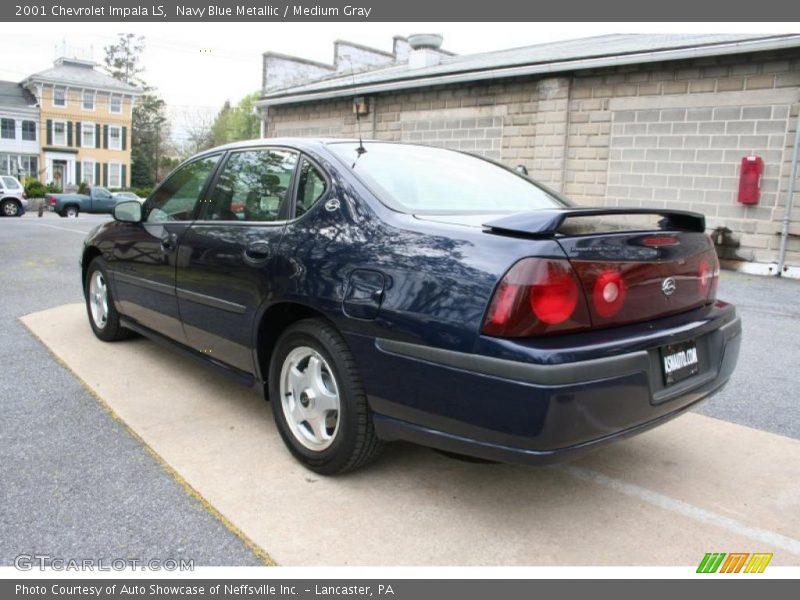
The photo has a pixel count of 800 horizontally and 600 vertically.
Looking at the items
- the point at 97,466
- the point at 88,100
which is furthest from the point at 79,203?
the point at 97,466

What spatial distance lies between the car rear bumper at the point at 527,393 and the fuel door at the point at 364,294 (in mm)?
120

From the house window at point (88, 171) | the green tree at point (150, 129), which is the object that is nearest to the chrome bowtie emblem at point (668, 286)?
the house window at point (88, 171)

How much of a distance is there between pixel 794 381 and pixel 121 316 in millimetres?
4681

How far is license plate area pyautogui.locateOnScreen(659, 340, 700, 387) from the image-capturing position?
250 centimetres

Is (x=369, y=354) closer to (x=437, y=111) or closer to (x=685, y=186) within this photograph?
(x=685, y=186)

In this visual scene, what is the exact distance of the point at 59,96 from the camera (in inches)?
1869

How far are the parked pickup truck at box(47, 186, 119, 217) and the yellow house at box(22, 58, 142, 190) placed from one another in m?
20.7

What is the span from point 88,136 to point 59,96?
126 inches

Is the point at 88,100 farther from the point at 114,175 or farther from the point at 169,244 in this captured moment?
the point at 169,244

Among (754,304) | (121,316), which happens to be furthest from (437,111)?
(121,316)

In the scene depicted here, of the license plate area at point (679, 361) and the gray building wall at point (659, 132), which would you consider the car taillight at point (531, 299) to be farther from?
the gray building wall at point (659, 132)

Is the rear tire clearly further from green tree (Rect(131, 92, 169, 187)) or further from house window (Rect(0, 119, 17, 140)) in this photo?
green tree (Rect(131, 92, 169, 187))

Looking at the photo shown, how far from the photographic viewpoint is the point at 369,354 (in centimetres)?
258

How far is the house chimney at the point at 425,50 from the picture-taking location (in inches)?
640
